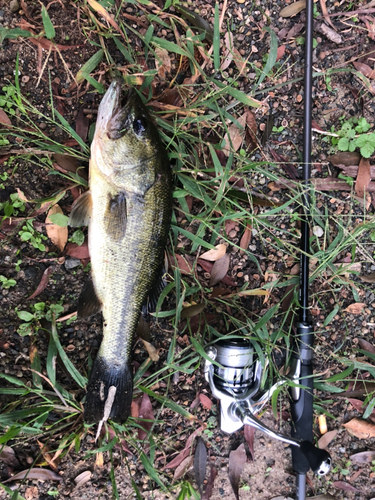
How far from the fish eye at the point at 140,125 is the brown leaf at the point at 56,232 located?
2.42ft

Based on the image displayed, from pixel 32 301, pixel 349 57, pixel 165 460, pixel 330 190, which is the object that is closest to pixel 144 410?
pixel 165 460

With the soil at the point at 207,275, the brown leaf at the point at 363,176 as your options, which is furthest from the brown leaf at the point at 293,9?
the brown leaf at the point at 363,176

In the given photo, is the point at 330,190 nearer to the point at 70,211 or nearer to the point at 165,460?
the point at 70,211

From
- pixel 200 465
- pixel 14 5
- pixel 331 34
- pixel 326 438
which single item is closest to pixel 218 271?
pixel 200 465

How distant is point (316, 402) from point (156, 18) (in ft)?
9.55

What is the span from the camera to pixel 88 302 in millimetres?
2072

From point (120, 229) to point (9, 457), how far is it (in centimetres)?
168

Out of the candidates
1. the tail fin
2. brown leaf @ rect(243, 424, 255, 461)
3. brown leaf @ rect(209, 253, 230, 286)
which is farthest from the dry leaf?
brown leaf @ rect(243, 424, 255, 461)

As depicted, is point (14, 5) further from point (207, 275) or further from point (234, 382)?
point (234, 382)

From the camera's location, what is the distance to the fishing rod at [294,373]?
7.06 feet

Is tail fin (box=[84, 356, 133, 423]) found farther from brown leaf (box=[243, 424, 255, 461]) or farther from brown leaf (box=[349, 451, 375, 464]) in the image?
brown leaf (box=[349, 451, 375, 464])

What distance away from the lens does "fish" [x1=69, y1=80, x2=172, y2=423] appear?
1.91 m

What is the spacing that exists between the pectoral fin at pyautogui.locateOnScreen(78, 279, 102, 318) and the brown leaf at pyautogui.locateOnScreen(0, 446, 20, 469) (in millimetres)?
1024

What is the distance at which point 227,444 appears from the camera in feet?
8.02
